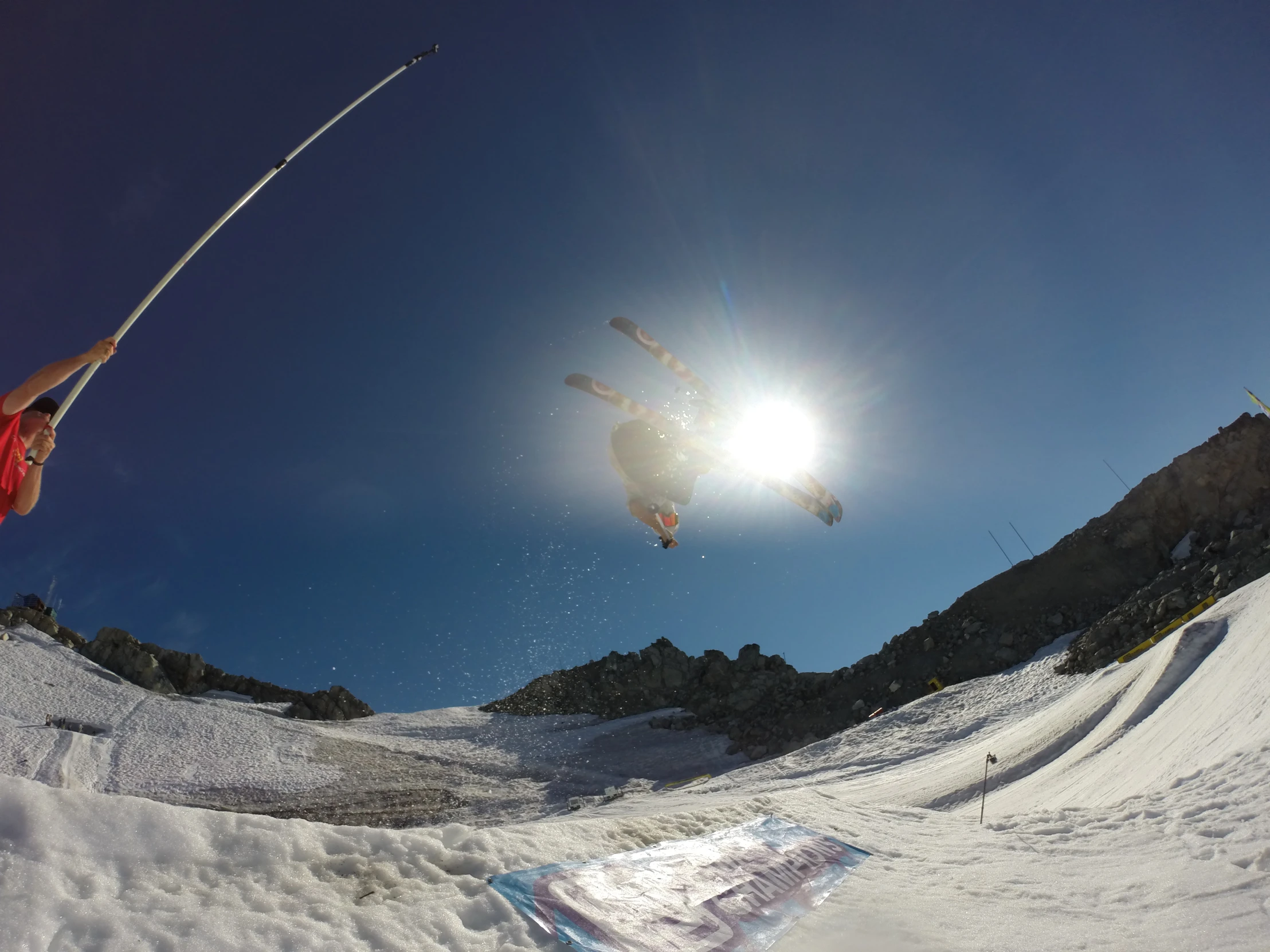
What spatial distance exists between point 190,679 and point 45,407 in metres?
62.4

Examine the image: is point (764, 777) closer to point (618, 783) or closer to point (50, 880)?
point (618, 783)

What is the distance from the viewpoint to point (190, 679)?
181 ft

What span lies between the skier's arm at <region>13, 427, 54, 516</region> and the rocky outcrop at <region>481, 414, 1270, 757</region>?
33427 millimetres

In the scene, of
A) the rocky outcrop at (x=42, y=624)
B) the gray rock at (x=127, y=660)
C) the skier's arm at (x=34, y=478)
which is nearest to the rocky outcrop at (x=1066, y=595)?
the skier's arm at (x=34, y=478)

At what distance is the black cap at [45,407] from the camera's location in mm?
6051

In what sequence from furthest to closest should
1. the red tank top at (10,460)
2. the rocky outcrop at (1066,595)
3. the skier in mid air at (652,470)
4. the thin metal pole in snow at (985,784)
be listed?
the rocky outcrop at (1066,595) → the skier in mid air at (652,470) → the thin metal pole in snow at (985,784) → the red tank top at (10,460)

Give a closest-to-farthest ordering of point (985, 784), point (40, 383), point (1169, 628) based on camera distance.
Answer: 1. point (40, 383)
2. point (985, 784)
3. point (1169, 628)

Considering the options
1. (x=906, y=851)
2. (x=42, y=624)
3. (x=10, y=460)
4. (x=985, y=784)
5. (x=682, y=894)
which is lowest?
(x=985, y=784)

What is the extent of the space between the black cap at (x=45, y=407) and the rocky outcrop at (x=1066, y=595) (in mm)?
33517

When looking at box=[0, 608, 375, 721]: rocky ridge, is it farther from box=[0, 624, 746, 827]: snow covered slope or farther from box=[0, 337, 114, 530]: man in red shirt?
box=[0, 337, 114, 530]: man in red shirt

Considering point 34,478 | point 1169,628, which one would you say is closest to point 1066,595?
point 1169,628

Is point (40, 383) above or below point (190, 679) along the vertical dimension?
below

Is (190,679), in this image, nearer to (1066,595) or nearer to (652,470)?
(652,470)

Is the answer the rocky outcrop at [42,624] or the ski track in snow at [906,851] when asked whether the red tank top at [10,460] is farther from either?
the rocky outcrop at [42,624]
